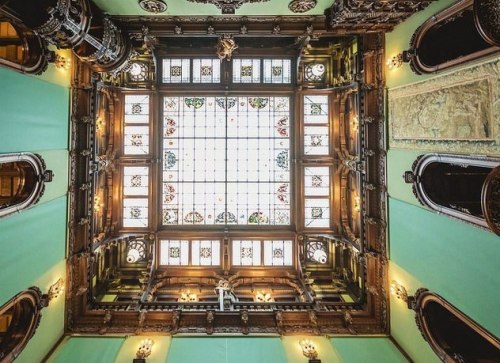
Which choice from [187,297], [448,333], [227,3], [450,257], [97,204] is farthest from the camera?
[187,297]

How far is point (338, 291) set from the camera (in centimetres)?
1224

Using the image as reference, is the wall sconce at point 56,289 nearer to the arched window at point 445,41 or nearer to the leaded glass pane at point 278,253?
the leaded glass pane at point 278,253

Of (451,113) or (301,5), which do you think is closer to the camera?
(451,113)

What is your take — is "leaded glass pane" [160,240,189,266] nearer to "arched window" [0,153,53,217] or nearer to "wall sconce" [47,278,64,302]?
"wall sconce" [47,278,64,302]

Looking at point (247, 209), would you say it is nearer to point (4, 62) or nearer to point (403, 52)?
point (403, 52)

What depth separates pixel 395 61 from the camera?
9.05 m

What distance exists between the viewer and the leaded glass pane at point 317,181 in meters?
13.5

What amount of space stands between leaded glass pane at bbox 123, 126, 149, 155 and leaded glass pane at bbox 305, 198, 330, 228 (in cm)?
779

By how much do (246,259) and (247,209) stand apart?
7.48ft

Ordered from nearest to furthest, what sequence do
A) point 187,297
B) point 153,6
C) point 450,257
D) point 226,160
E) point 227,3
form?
point 450,257 → point 227,3 → point 153,6 → point 187,297 → point 226,160

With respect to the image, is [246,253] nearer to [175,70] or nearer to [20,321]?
[20,321]

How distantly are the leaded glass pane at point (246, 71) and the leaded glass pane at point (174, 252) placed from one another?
25.6 feet

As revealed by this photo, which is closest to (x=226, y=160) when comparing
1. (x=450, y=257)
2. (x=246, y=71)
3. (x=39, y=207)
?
(x=246, y=71)

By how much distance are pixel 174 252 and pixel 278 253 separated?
15.4 ft
